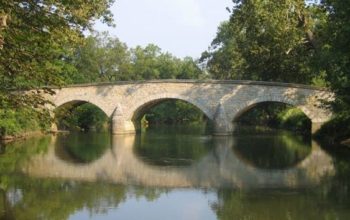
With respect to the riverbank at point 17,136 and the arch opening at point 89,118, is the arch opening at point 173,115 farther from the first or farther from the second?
the riverbank at point 17,136

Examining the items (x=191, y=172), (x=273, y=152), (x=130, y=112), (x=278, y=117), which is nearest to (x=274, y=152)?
(x=273, y=152)

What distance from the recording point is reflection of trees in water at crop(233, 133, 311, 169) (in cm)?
1966

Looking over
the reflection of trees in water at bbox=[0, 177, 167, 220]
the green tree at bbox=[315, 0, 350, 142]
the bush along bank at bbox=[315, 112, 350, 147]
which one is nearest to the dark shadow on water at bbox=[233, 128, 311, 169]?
the bush along bank at bbox=[315, 112, 350, 147]

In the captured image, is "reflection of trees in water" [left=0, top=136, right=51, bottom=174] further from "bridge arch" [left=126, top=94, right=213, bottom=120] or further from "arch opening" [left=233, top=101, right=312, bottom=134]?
"arch opening" [left=233, top=101, right=312, bottom=134]

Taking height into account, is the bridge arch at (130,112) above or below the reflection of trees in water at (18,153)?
above

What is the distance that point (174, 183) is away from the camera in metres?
15.0

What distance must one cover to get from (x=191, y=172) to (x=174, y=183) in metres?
2.15

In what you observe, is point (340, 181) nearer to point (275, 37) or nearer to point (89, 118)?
point (275, 37)

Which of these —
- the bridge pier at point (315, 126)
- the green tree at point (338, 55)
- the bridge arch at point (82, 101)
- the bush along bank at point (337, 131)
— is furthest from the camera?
the bridge arch at point (82, 101)

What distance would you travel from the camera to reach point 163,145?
27.0 metres

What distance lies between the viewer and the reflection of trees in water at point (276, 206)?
1075 centimetres

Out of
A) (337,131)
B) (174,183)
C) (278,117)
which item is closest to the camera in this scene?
(174,183)

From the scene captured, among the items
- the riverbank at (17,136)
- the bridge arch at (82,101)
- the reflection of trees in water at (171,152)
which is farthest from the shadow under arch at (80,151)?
the bridge arch at (82,101)

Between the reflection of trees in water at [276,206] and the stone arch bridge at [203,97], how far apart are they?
18.7 meters
